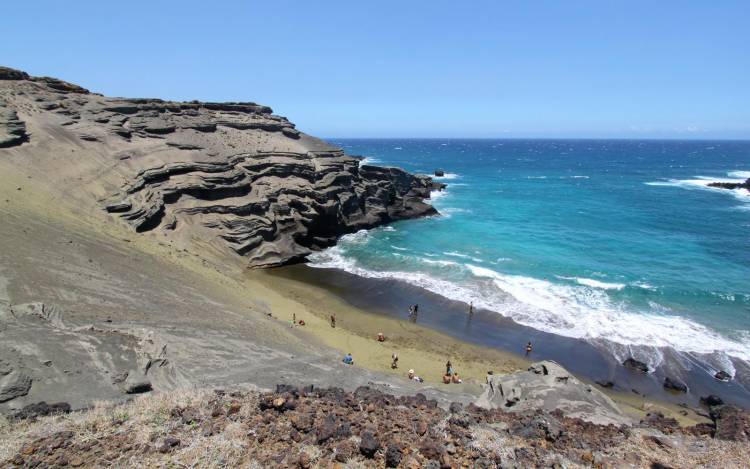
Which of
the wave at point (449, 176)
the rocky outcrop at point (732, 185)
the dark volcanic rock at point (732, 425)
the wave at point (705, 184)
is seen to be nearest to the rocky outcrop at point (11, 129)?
the dark volcanic rock at point (732, 425)

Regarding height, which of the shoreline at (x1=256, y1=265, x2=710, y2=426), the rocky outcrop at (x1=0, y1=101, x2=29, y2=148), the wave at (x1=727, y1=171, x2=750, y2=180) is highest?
the rocky outcrop at (x1=0, y1=101, x2=29, y2=148)

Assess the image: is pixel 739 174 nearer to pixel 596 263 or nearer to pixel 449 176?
pixel 449 176

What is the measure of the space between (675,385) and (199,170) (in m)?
35.5

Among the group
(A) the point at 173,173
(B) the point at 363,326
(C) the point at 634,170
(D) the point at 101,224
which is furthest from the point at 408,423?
(C) the point at 634,170

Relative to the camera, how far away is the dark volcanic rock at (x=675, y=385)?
69.4ft

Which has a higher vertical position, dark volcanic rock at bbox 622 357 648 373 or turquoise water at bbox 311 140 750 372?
turquoise water at bbox 311 140 750 372

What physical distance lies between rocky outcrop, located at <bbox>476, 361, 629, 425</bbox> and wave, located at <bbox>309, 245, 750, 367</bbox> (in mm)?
11719

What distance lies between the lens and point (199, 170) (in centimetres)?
3738

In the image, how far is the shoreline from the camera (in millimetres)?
19891

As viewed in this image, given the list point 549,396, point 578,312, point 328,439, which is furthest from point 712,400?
point 328,439

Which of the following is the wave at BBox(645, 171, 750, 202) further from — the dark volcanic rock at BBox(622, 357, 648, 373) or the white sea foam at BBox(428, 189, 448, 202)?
the dark volcanic rock at BBox(622, 357, 648, 373)

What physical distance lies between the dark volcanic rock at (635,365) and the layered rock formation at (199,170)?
2511cm

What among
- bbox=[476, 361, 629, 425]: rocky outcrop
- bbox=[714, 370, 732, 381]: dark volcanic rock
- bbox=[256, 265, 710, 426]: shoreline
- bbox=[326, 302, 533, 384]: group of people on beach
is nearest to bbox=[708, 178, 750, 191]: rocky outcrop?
bbox=[714, 370, 732, 381]: dark volcanic rock

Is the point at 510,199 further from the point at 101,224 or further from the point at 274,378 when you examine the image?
the point at 274,378
